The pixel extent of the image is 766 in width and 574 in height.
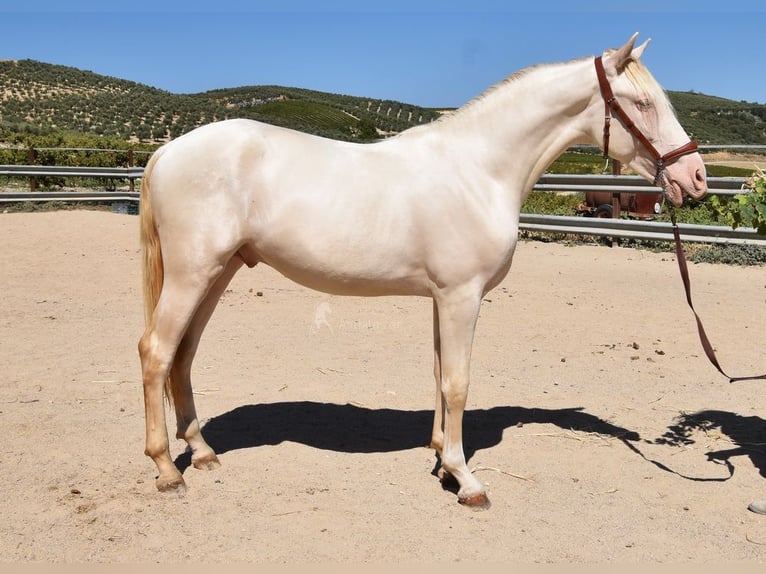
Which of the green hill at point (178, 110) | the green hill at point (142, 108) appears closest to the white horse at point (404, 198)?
the green hill at point (178, 110)

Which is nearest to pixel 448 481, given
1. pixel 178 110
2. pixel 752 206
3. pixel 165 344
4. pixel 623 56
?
pixel 165 344

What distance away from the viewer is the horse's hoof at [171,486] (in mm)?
3695

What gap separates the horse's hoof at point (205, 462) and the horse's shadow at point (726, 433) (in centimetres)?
279

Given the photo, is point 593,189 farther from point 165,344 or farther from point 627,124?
point 165,344

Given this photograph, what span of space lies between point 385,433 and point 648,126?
2.51 metres

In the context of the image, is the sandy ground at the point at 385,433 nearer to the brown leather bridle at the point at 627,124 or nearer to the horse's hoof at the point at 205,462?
the horse's hoof at the point at 205,462

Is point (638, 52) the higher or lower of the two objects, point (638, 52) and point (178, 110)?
the lower

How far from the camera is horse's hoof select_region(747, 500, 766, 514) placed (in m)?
3.52

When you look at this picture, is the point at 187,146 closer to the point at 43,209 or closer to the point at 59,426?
the point at 59,426

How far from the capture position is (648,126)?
12.1 ft

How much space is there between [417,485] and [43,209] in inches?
537

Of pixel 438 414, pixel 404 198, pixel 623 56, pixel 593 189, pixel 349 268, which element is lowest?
pixel 438 414

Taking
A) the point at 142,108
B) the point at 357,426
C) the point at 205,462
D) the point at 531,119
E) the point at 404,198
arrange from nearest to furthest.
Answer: the point at 404,198 → the point at 531,119 → the point at 205,462 → the point at 357,426 → the point at 142,108

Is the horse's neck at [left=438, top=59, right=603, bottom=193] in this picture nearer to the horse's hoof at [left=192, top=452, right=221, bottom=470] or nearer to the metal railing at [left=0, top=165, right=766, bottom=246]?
the horse's hoof at [left=192, top=452, right=221, bottom=470]
